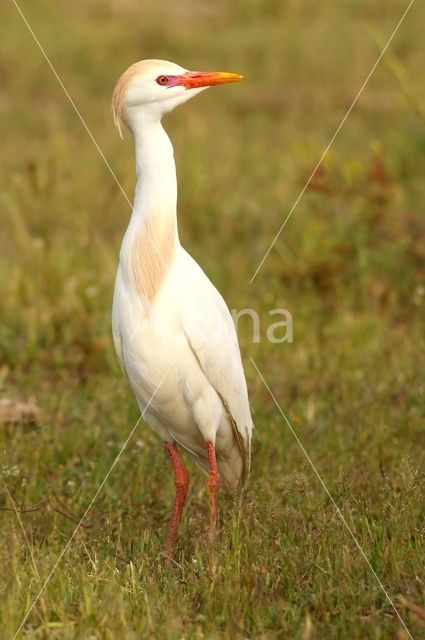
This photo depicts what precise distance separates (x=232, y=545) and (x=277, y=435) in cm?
162

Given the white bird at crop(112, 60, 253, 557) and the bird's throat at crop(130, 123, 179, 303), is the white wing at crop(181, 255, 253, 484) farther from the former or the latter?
the bird's throat at crop(130, 123, 179, 303)

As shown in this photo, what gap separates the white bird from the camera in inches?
152

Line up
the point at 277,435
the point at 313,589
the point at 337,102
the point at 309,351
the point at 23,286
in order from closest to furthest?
the point at 313,589 < the point at 277,435 < the point at 309,351 < the point at 23,286 < the point at 337,102

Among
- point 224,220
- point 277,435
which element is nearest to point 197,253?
point 224,220

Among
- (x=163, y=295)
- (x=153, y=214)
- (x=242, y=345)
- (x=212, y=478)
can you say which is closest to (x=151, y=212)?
(x=153, y=214)

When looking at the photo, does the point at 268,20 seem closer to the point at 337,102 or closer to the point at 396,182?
the point at 337,102

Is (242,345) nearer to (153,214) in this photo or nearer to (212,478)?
(212,478)

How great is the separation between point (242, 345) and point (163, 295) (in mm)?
2451

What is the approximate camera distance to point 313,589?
3303 mm

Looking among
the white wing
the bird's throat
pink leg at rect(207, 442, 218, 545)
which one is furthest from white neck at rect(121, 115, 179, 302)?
pink leg at rect(207, 442, 218, 545)

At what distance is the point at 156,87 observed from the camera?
3.84m

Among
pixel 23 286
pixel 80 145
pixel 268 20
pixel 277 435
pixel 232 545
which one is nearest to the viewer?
pixel 232 545

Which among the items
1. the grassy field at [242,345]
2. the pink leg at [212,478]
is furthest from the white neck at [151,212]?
the grassy field at [242,345]

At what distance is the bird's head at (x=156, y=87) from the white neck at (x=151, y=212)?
0.04 metres
